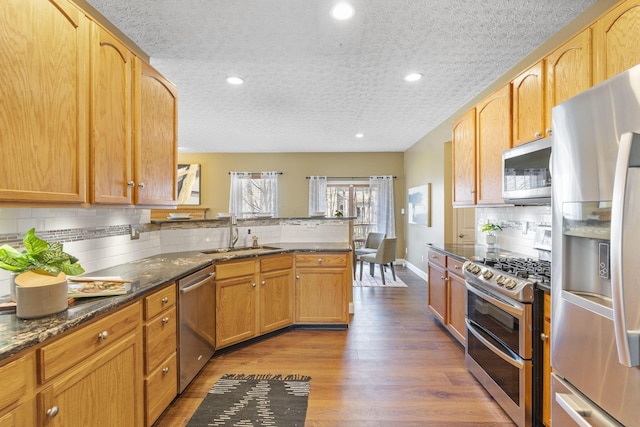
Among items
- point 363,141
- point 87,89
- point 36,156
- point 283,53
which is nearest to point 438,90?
point 283,53

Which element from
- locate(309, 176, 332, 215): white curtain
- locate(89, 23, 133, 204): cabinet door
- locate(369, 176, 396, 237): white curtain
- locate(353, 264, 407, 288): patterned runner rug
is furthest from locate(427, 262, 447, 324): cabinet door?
locate(309, 176, 332, 215): white curtain

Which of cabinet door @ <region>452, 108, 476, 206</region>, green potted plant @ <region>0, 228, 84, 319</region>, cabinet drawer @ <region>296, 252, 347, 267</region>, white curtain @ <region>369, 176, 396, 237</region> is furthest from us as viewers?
white curtain @ <region>369, 176, 396, 237</region>

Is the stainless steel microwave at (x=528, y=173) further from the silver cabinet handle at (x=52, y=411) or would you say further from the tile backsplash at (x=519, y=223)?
the silver cabinet handle at (x=52, y=411)

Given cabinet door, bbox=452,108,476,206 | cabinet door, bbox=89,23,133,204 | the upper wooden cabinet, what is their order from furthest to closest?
cabinet door, bbox=452,108,476,206, the upper wooden cabinet, cabinet door, bbox=89,23,133,204

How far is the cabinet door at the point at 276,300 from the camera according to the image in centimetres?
292

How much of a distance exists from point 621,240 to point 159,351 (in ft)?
7.13

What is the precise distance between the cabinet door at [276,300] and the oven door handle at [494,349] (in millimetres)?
1649

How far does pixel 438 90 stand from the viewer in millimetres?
3520

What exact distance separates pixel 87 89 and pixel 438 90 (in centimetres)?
330

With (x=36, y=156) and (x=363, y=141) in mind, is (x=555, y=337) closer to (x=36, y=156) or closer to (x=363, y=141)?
(x=36, y=156)

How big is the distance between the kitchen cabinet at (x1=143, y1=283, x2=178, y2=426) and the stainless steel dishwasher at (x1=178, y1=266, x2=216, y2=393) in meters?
0.07

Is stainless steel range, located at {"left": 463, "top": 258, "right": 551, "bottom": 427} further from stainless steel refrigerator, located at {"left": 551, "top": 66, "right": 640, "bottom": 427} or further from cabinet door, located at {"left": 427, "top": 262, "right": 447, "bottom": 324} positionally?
cabinet door, located at {"left": 427, "top": 262, "right": 447, "bottom": 324}

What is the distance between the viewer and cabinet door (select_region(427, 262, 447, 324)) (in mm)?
3000

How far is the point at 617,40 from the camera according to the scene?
58.9 inches
